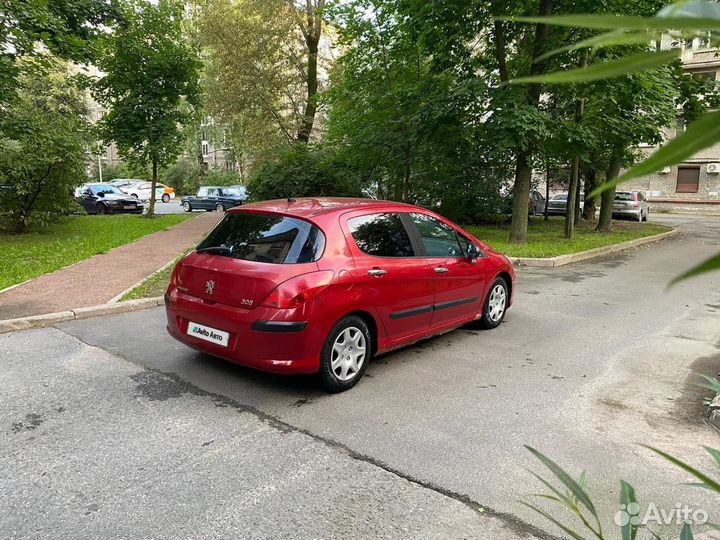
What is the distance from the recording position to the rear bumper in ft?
14.2

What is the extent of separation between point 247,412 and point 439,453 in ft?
5.21

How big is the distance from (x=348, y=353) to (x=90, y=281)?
Answer: 21.0 ft

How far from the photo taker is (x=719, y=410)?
4.26 m

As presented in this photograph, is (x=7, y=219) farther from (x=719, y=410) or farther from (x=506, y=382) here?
(x=719, y=410)

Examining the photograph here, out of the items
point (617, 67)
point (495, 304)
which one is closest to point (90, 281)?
point (495, 304)

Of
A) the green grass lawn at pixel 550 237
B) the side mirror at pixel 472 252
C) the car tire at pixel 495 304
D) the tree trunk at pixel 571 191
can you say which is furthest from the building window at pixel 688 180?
the side mirror at pixel 472 252

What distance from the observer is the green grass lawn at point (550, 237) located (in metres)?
13.7

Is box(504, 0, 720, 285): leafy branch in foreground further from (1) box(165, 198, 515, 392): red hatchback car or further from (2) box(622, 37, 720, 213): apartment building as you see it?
(2) box(622, 37, 720, 213): apartment building

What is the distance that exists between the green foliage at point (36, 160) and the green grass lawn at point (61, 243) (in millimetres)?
816

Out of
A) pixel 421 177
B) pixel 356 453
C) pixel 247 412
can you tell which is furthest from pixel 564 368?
pixel 421 177

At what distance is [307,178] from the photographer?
18.5 m

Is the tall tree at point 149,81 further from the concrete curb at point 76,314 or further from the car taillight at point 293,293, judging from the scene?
the car taillight at point 293,293

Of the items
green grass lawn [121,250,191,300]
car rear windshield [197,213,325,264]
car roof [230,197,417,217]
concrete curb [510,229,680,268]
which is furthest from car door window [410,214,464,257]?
concrete curb [510,229,680,268]

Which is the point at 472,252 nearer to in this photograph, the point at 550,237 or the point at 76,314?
the point at 76,314
